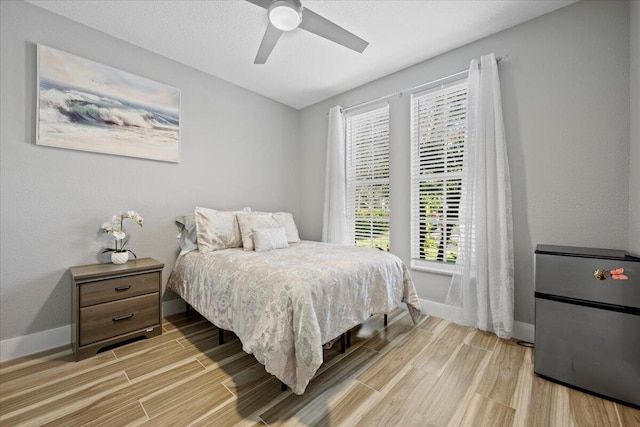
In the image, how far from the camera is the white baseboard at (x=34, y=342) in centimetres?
197

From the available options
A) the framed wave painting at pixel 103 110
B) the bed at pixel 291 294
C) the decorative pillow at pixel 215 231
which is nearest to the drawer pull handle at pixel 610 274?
the bed at pixel 291 294

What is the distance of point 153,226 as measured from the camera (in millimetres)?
2705

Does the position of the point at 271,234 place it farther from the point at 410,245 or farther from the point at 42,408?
the point at 42,408

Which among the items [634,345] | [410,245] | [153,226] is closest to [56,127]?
[153,226]

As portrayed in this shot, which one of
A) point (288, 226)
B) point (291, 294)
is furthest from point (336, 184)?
point (291, 294)

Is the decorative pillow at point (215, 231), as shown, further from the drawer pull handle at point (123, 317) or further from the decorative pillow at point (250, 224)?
the drawer pull handle at point (123, 317)

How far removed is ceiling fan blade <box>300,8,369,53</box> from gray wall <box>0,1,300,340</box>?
67.9 inches

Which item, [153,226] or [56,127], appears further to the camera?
[153,226]

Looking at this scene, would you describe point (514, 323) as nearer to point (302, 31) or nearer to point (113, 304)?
point (302, 31)

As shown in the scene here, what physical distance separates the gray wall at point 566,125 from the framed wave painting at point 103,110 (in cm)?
314

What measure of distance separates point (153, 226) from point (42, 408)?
1583 mm

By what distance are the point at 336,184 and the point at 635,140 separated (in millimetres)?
2651

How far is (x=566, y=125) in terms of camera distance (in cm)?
210

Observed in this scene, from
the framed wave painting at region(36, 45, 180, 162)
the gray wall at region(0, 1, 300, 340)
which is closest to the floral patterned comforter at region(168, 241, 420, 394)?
the gray wall at region(0, 1, 300, 340)
